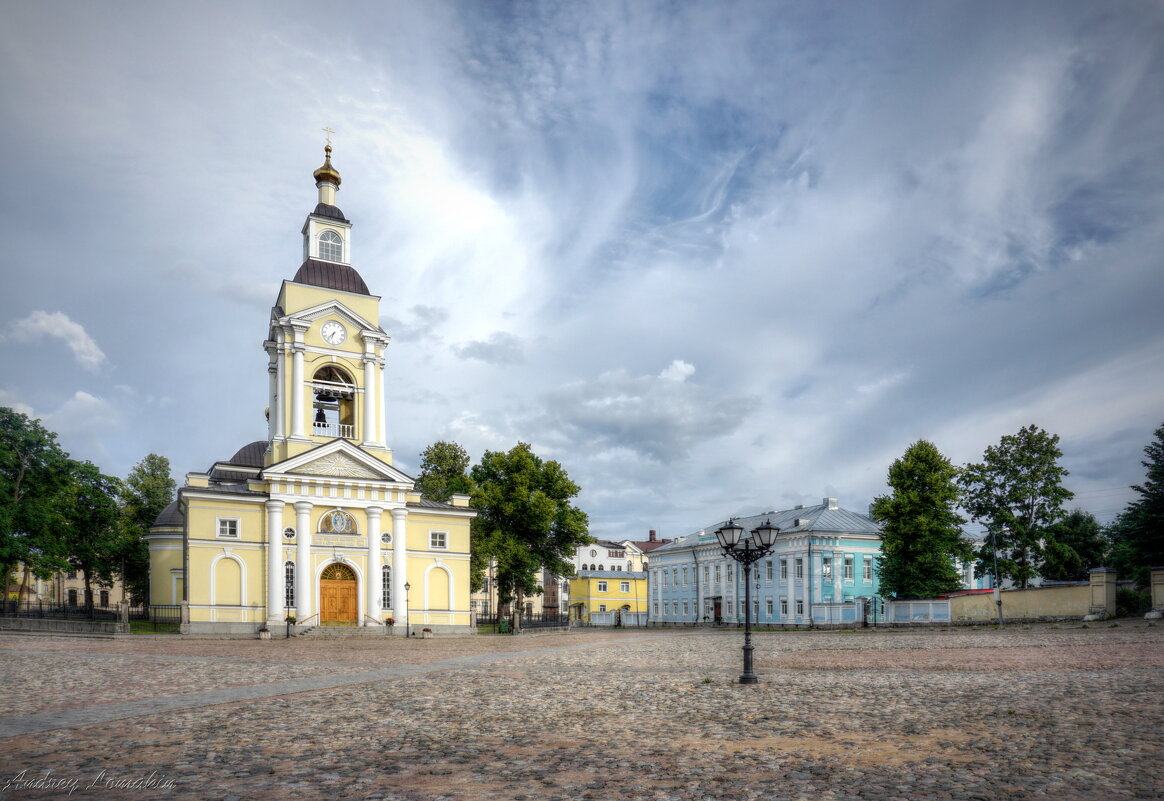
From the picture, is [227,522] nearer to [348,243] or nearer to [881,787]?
[348,243]

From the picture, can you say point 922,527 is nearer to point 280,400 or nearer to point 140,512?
point 280,400

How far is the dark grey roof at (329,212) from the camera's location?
5075 centimetres

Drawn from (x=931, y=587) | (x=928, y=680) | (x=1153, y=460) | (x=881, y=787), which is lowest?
(x=931, y=587)

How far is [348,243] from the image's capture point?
5144 cm

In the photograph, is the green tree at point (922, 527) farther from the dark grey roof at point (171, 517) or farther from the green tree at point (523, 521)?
the dark grey roof at point (171, 517)

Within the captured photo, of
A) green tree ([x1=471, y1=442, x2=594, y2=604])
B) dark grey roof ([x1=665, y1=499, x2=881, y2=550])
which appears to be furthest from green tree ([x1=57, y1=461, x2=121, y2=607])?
dark grey roof ([x1=665, y1=499, x2=881, y2=550])

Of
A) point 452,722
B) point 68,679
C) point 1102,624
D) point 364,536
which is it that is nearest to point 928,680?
point 452,722

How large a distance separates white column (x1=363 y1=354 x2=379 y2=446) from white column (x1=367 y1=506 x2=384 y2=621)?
4343 mm

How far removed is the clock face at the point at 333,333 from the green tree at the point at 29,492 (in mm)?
17553

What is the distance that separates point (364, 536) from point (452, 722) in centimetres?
3629

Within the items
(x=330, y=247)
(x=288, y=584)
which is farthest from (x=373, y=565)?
(x=330, y=247)

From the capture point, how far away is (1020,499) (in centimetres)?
5600

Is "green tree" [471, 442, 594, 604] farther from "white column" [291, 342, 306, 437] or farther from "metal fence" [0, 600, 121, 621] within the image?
"metal fence" [0, 600, 121, 621]

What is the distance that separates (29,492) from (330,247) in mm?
22285
